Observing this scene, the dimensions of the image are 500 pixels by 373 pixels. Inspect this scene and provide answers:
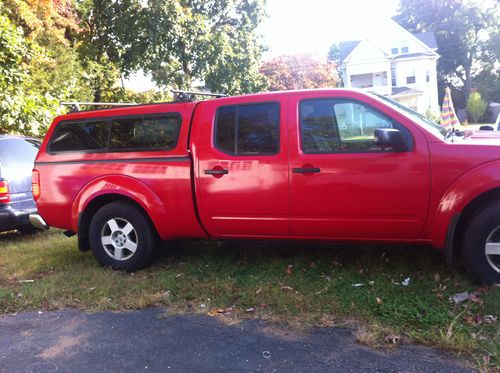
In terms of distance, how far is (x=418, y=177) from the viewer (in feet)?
12.4

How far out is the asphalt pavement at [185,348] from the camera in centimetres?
297

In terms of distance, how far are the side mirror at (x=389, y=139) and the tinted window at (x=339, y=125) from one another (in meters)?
0.11

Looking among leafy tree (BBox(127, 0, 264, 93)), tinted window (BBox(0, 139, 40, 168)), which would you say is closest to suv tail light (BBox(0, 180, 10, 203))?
tinted window (BBox(0, 139, 40, 168))

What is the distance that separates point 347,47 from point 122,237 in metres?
43.5

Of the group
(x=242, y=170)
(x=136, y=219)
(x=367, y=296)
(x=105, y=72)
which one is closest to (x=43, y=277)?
(x=136, y=219)

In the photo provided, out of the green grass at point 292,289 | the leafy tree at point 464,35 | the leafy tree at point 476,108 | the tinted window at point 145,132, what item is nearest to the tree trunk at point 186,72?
the green grass at point 292,289

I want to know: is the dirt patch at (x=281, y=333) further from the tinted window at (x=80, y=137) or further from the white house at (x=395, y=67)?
the white house at (x=395, y=67)

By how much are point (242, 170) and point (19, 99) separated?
5759 mm

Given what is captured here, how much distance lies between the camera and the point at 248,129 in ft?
14.5

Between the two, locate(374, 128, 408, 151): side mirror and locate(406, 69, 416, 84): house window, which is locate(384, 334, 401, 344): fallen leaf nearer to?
locate(374, 128, 408, 151): side mirror

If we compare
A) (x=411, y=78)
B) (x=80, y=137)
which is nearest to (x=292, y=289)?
(x=80, y=137)

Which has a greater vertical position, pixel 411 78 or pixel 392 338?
pixel 411 78

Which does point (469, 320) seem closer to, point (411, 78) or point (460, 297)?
point (460, 297)

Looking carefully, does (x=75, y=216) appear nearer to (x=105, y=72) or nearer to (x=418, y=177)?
(x=418, y=177)
